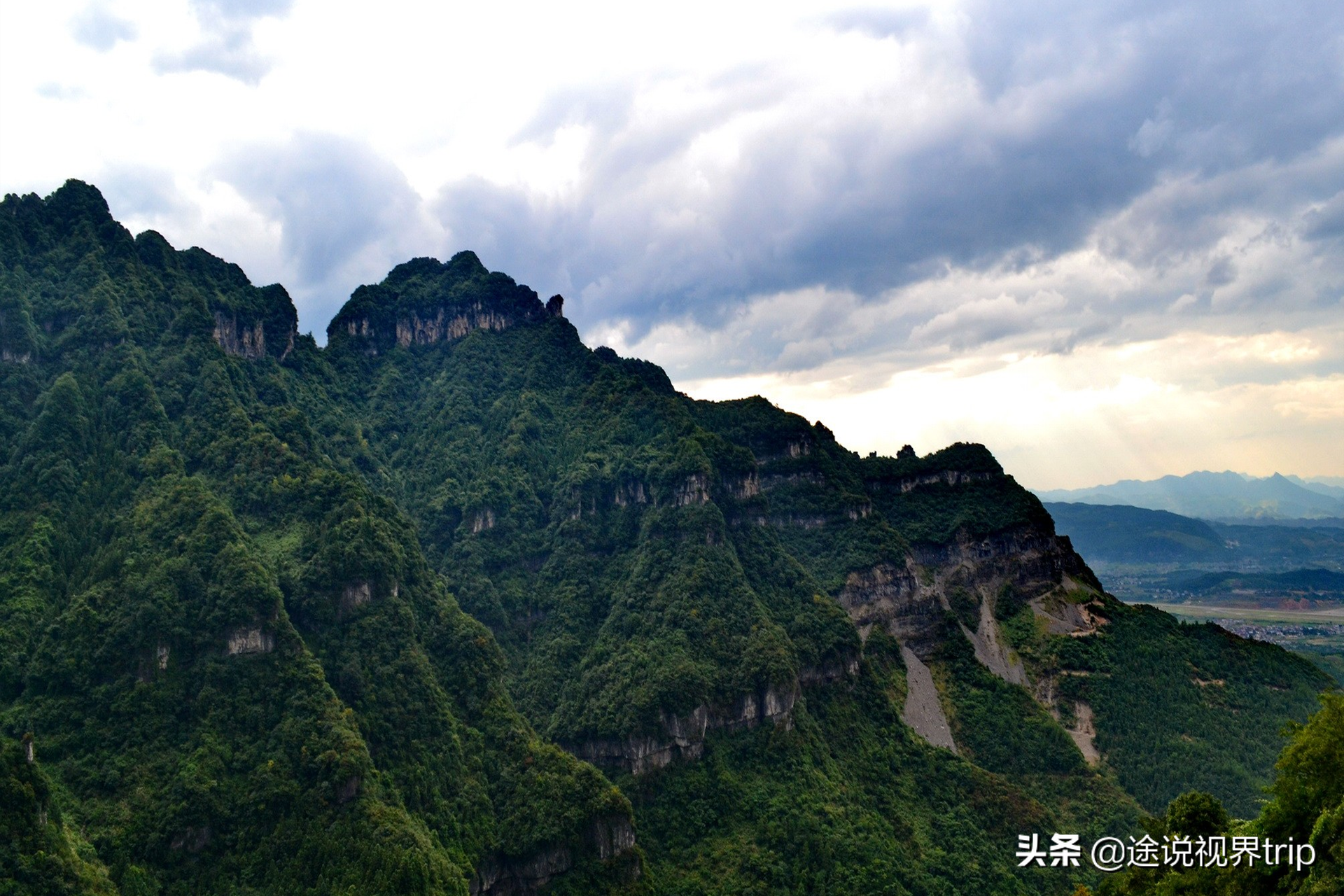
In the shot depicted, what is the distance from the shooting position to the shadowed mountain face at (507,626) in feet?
255

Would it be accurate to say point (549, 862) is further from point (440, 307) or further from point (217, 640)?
point (440, 307)

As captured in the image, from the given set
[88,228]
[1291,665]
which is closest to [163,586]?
[88,228]

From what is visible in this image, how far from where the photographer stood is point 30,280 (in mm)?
109312

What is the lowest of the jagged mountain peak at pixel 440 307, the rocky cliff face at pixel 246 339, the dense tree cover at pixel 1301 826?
the dense tree cover at pixel 1301 826

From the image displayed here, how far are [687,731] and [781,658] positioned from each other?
1401 cm

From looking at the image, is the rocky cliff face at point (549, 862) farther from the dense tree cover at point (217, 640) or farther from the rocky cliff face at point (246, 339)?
the rocky cliff face at point (246, 339)

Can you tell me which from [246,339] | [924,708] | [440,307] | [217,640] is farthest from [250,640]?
[440,307]

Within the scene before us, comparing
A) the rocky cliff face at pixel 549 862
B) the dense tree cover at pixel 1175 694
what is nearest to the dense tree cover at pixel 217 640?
the rocky cliff face at pixel 549 862

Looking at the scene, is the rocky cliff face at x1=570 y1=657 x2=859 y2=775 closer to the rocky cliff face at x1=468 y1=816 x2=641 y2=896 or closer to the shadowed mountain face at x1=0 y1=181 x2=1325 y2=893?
the shadowed mountain face at x1=0 y1=181 x2=1325 y2=893

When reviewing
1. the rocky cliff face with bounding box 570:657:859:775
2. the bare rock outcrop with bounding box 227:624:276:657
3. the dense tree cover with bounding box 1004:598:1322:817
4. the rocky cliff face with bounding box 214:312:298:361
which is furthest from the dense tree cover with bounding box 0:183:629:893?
the dense tree cover with bounding box 1004:598:1322:817

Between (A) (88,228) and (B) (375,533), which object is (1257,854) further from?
(A) (88,228)

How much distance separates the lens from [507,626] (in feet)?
413

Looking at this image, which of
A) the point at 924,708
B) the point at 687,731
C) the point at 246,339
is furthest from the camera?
the point at 246,339

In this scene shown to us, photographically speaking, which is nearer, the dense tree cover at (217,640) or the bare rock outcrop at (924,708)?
the dense tree cover at (217,640)
